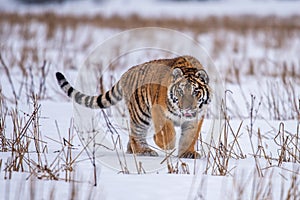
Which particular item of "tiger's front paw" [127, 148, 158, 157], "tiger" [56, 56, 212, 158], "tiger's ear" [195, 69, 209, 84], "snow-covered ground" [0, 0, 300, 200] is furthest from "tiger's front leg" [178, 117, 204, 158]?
"tiger's ear" [195, 69, 209, 84]

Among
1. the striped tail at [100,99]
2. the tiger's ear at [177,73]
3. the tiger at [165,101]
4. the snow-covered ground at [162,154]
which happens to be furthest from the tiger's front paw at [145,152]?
the tiger's ear at [177,73]

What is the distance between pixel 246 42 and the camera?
47.8ft

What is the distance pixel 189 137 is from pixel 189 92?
0.39 metres

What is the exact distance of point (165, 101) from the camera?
4359 mm

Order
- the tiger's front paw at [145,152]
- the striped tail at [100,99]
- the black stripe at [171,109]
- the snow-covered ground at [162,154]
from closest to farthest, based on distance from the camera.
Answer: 1. the snow-covered ground at [162,154]
2. the black stripe at [171,109]
3. the tiger's front paw at [145,152]
4. the striped tail at [100,99]

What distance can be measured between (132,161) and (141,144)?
0.47 meters

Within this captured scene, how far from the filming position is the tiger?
14.1 feet

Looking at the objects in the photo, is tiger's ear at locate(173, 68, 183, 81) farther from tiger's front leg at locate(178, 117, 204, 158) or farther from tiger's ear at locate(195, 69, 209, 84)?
tiger's front leg at locate(178, 117, 204, 158)

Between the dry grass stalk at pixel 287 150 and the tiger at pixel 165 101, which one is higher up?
the tiger at pixel 165 101

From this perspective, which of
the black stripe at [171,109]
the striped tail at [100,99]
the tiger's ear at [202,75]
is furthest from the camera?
the striped tail at [100,99]

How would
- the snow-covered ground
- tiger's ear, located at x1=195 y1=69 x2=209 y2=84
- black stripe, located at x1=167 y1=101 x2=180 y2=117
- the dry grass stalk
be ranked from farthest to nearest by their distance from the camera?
black stripe, located at x1=167 y1=101 x2=180 y2=117, tiger's ear, located at x1=195 y1=69 x2=209 y2=84, the dry grass stalk, the snow-covered ground

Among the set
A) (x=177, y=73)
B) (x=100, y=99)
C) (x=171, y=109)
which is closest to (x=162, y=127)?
(x=171, y=109)

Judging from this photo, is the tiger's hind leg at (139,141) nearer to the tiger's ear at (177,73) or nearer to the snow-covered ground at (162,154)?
the snow-covered ground at (162,154)

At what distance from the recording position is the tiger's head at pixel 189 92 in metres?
4.27
